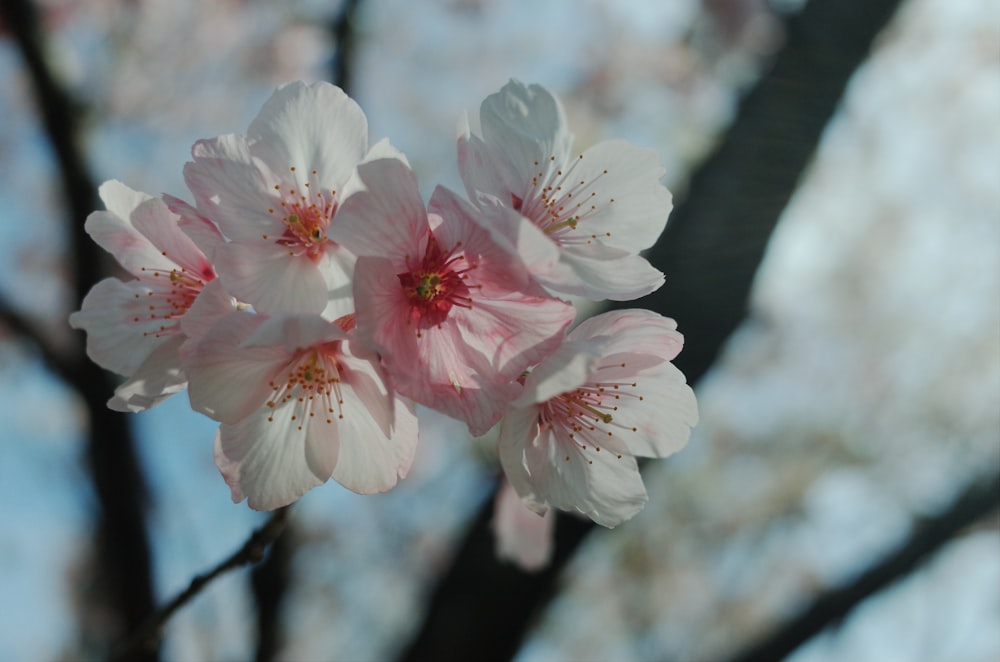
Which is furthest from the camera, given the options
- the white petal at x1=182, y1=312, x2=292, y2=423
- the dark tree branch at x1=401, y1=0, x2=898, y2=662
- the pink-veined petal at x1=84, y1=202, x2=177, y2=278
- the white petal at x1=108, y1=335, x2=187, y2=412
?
the dark tree branch at x1=401, y1=0, x2=898, y2=662

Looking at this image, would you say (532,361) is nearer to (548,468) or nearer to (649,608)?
(548,468)

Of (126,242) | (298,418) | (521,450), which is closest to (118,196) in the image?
(126,242)

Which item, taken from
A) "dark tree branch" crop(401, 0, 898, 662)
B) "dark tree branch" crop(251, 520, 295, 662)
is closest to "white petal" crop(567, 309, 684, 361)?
"dark tree branch" crop(401, 0, 898, 662)

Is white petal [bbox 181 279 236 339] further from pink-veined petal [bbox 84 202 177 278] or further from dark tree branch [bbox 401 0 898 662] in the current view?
dark tree branch [bbox 401 0 898 662]

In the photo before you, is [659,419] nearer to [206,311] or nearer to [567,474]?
[567,474]

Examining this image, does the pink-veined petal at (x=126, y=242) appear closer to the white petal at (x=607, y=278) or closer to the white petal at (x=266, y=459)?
the white petal at (x=266, y=459)

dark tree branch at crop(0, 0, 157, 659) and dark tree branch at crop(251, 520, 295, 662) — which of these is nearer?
Result: dark tree branch at crop(0, 0, 157, 659)
